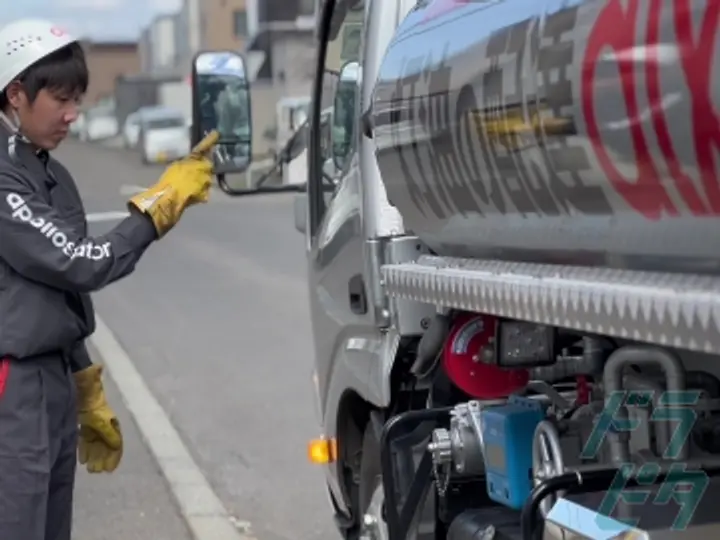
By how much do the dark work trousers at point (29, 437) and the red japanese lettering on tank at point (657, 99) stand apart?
2.09 meters

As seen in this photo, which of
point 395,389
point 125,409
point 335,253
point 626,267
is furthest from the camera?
point 125,409

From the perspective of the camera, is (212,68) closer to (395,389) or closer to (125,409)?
(395,389)

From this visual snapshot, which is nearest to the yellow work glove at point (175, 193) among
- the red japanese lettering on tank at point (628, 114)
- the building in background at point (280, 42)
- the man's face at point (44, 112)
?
the man's face at point (44, 112)

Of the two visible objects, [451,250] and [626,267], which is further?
[451,250]

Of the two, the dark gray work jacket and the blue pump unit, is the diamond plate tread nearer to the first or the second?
the blue pump unit

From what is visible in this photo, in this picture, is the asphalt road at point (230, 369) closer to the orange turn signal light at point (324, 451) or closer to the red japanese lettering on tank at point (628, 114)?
the orange turn signal light at point (324, 451)

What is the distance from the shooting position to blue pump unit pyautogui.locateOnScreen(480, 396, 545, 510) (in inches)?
135

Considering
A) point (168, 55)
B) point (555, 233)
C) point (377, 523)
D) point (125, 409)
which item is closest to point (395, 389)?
point (377, 523)

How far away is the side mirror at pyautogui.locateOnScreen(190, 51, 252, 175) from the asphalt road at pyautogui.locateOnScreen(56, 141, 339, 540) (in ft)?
7.91

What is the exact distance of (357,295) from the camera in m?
4.33

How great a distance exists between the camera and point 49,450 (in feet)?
13.5

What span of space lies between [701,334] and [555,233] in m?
0.66

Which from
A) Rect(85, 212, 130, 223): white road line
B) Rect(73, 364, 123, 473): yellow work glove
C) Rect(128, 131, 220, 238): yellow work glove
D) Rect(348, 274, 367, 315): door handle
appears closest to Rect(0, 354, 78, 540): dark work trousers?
Rect(73, 364, 123, 473): yellow work glove

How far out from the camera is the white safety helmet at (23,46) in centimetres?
398
